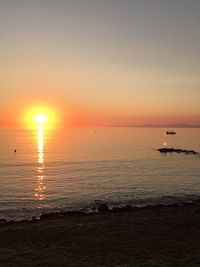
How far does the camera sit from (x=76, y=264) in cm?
1762

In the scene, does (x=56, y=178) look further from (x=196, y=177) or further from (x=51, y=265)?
(x=51, y=265)

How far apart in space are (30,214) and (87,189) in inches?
622

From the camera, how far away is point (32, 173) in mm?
72250

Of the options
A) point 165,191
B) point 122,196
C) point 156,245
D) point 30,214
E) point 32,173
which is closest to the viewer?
point 156,245

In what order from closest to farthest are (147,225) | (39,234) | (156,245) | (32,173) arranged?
1. (156,245)
2. (39,234)
3. (147,225)
4. (32,173)

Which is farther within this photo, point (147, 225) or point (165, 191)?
point (165, 191)

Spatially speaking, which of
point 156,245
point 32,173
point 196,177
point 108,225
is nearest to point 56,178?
point 32,173

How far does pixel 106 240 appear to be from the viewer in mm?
22828

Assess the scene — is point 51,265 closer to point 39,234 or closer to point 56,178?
point 39,234

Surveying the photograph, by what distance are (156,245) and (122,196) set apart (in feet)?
83.1

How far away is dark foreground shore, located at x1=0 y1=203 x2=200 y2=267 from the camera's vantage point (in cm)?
1811

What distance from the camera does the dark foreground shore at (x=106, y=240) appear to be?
18.1 m

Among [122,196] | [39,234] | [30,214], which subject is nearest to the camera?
[39,234]

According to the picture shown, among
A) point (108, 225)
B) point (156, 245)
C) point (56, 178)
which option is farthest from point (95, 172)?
point (156, 245)
